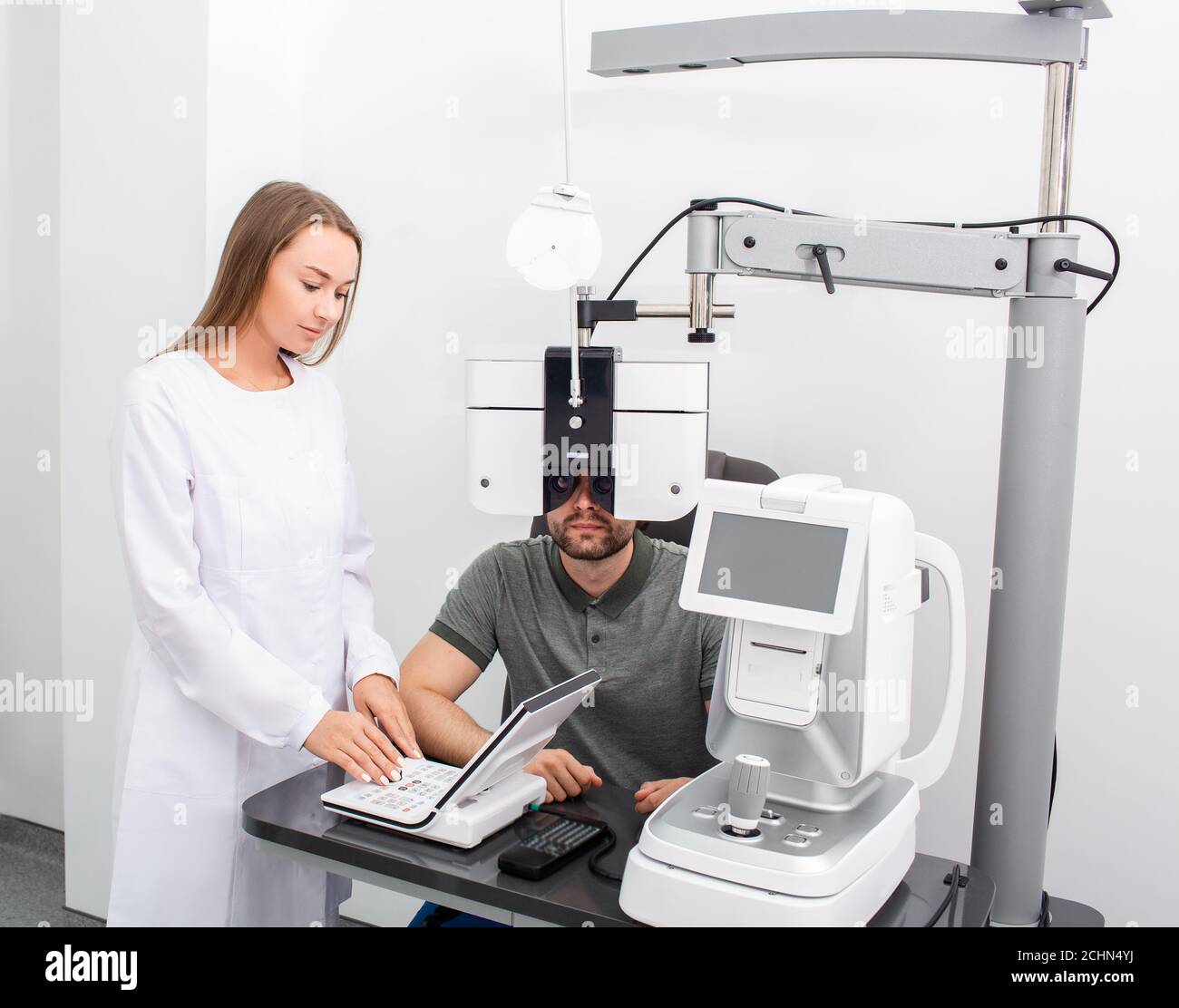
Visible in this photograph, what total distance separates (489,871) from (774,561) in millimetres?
464

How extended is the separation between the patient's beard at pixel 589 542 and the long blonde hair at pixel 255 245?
1.97ft

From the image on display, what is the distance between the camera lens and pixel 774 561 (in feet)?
3.78

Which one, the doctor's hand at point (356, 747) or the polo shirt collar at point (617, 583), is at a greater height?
the polo shirt collar at point (617, 583)

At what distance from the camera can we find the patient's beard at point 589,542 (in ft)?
5.76

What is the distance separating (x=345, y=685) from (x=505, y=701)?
313mm

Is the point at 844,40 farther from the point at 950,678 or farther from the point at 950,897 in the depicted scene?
the point at 950,897

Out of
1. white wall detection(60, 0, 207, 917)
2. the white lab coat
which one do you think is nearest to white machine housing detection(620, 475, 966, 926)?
the white lab coat

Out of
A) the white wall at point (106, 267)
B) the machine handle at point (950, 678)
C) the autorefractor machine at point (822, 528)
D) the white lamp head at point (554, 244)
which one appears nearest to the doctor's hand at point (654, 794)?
the autorefractor machine at point (822, 528)

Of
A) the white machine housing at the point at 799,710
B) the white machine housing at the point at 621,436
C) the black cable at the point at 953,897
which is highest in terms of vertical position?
the white machine housing at the point at 621,436

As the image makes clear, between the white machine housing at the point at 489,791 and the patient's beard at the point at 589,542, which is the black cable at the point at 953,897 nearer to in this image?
the white machine housing at the point at 489,791

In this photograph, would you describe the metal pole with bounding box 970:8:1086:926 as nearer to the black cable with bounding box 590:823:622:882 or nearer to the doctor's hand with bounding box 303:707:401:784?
the black cable with bounding box 590:823:622:882
